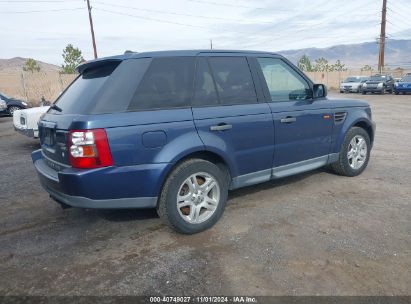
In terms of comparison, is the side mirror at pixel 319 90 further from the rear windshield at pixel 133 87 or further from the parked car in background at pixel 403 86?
the parked car in background at pixel 403 86

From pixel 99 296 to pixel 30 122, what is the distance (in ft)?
22.0

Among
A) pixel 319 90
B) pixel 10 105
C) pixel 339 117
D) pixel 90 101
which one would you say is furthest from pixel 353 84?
pixel 90 101

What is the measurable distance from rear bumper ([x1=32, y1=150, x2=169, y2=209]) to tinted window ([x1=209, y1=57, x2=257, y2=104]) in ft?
3.80

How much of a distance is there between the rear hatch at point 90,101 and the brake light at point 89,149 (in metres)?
0.07

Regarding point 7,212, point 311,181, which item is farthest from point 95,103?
point 311,181

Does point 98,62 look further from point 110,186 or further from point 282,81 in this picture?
point 282,81

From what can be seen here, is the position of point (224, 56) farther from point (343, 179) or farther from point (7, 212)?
point (7, 212)

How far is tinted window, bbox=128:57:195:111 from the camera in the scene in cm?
339

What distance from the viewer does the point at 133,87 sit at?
3.37 m

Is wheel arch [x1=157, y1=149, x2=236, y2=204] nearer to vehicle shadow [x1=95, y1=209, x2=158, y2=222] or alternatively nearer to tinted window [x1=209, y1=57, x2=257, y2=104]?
tinted window [x1=209, y1=57, x2=257, y2=104]

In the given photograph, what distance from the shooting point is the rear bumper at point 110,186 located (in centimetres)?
318

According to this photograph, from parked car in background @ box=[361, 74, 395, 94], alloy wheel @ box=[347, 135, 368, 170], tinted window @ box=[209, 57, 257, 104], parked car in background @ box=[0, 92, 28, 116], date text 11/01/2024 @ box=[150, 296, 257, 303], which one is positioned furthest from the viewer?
parked car in background @ box=[361, 74, 395, 94]

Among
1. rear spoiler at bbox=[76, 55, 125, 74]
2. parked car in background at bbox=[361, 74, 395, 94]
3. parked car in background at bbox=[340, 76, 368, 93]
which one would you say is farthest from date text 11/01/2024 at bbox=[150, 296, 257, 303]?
parked car in background at bbox=[340, 76, 368, 93]

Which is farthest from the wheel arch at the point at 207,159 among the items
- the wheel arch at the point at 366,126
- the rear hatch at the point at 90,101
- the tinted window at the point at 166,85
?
the wheel arch at the point at 366,126
